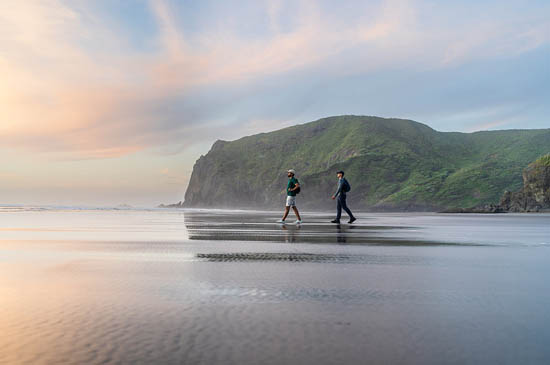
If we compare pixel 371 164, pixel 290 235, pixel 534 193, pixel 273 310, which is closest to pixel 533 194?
pixel 534 193

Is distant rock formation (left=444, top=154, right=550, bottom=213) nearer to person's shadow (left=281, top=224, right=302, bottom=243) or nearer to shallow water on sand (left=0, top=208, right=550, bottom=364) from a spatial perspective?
person's shadow (left=281, top=224, right=302, bottom=243)

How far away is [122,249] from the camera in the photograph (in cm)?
816

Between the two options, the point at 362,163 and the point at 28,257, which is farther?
the point at 362,163

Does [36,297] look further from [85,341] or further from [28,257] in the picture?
[28,257]

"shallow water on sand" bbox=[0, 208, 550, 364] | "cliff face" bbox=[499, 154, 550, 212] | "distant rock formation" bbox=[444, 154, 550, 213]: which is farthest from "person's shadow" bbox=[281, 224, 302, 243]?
"cliff face" bbox=[499, 154, 550, 212]

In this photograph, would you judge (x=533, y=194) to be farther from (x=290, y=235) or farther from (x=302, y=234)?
(x=290, y=235)

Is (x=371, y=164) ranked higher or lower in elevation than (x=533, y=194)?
higher

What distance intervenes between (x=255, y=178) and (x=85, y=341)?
149 m

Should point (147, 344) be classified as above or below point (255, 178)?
below

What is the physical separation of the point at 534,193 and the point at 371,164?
65.2 m

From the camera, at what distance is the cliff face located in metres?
53.4

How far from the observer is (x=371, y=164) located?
12031 cm

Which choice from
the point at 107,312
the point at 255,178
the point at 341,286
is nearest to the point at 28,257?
the point at 107,312

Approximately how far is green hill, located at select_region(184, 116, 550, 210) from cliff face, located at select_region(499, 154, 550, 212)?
32.4 metres
